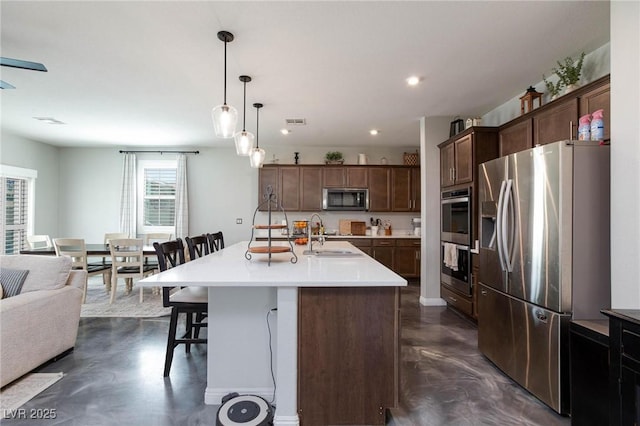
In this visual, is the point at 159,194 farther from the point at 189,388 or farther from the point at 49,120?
the point at 189,388

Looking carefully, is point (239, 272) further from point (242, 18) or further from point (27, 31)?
point (27, 31)

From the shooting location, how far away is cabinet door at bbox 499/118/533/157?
2.99m

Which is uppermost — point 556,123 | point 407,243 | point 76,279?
point 556,123

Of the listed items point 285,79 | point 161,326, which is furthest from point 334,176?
point 161,326

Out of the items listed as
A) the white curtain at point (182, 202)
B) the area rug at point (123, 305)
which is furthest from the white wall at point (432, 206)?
the white curtain at point (182, 202)

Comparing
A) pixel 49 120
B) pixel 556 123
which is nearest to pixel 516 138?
pixel 556 123

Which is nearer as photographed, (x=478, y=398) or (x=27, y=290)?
(x=478, y=398)

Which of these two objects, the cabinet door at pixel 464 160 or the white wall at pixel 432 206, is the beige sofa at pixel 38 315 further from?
the cabinet door at pixel 464 160

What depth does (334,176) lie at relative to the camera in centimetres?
598

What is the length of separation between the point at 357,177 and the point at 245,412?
4.75 m

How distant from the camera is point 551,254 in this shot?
6.35ft

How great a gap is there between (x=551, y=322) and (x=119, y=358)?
3231 millimetres

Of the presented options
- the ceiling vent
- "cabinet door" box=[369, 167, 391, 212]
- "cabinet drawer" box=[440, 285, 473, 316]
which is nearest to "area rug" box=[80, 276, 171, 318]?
the ceiling vent

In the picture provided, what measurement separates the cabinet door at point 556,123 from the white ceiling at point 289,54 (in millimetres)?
460
